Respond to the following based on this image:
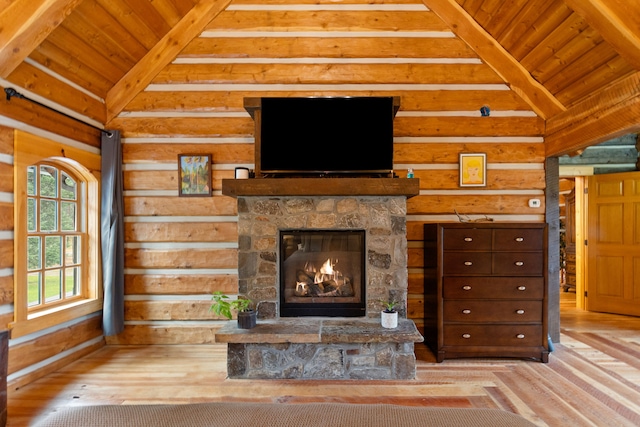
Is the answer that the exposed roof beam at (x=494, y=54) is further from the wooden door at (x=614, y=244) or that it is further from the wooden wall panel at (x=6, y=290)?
the wooden wall panel at (x=6, y=290)

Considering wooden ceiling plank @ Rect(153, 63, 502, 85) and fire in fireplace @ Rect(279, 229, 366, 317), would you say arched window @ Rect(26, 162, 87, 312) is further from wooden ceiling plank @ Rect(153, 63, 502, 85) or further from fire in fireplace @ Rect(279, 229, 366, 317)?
fire in fireplace @ Rect(279, 229, 366, 317)

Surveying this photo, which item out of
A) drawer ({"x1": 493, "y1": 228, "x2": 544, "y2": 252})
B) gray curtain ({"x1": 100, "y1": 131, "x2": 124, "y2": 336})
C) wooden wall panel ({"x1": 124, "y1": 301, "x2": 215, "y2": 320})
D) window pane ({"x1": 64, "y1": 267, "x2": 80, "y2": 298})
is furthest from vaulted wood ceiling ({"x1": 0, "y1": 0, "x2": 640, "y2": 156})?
wooden wall panel ({"x1": 124, "y1": 301, "x2": 215, "y2": 320})

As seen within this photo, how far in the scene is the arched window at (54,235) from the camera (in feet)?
10.5

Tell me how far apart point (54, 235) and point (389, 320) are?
300 centimetres

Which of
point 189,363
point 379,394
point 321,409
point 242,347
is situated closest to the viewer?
point 321,409

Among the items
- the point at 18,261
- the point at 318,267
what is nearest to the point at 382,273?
the point at 318,267

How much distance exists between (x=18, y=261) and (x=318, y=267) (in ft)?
7.67

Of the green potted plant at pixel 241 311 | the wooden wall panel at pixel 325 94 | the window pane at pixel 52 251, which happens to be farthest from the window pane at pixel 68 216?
the green potted plant at pixel 241 311

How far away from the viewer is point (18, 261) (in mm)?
2900

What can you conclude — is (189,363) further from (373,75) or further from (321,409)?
(373,75)

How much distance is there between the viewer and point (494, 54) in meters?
3.79

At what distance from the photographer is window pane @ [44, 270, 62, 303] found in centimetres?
334

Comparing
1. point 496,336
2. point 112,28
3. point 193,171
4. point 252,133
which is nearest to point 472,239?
point 496,336

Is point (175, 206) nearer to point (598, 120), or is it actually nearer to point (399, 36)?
point (399, 36)
